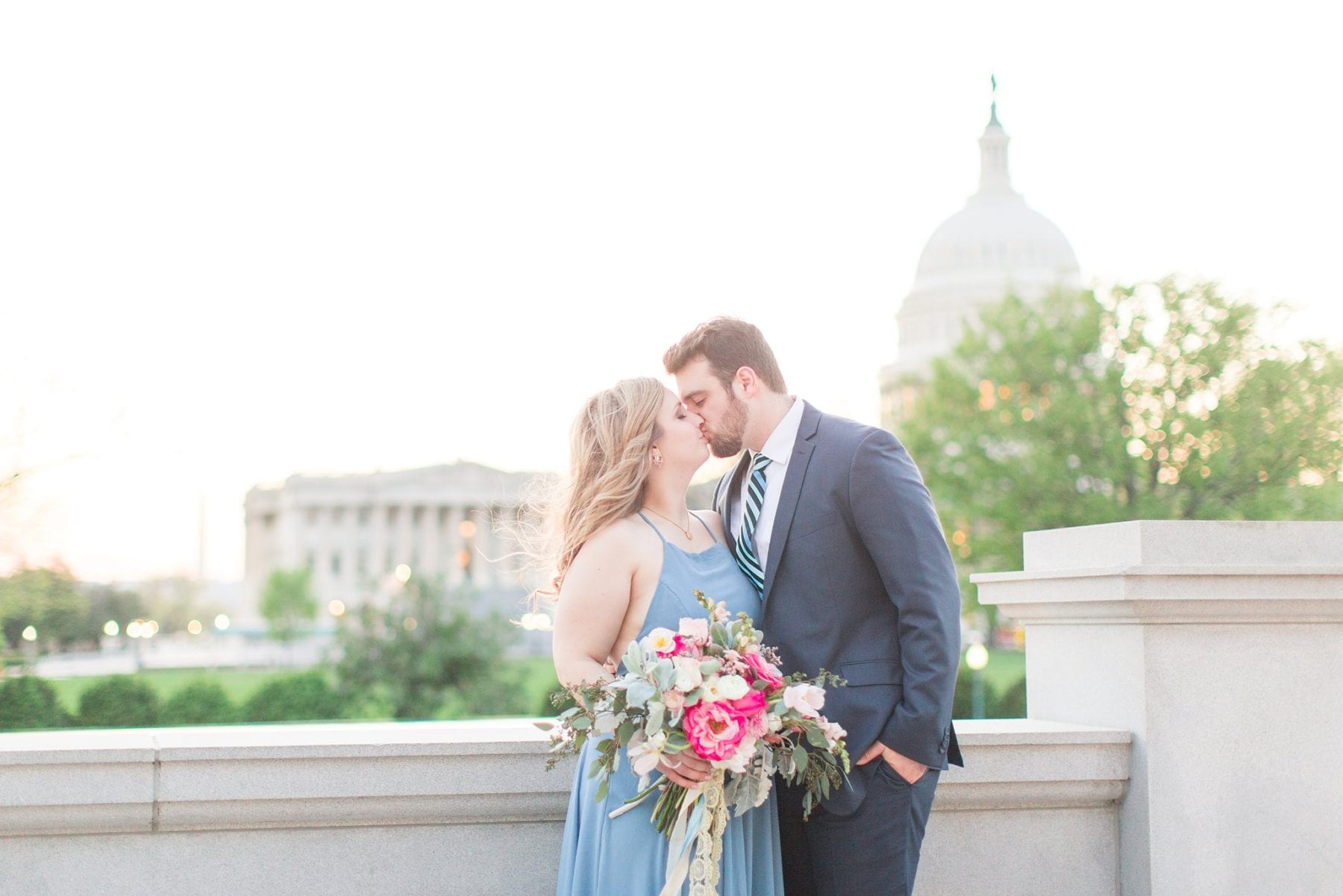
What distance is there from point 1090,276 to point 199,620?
261 ft

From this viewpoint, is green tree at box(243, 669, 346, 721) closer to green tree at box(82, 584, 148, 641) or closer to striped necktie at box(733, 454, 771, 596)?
striped necktie at box(733, 454, 771, 596)

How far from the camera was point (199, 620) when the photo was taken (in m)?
96.8

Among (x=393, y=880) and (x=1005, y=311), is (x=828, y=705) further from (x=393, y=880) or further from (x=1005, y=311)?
(x=1005, y=311)

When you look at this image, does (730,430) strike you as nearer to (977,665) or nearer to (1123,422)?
(977,665)

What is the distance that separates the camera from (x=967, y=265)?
91.2 m

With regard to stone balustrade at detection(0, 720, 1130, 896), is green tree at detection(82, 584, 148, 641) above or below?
below

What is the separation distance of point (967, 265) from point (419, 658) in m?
72.7

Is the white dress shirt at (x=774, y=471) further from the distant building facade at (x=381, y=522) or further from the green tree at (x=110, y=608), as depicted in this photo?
the distant building facade at (x=381, y=522)

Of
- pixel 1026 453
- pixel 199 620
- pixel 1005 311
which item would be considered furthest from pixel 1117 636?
pixel 199 620

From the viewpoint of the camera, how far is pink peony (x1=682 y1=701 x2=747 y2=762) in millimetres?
3246

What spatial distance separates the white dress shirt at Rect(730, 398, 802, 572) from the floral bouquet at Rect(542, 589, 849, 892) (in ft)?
1.74

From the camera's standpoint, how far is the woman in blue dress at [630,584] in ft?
12.1

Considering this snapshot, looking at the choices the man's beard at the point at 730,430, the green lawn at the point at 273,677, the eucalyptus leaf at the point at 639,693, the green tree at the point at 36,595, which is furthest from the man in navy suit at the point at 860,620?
the green tree at the point at 36,595

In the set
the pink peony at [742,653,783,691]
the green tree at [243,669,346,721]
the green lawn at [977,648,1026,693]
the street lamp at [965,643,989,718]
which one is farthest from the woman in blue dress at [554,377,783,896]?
the green lawn at [977,648,1026,693]
